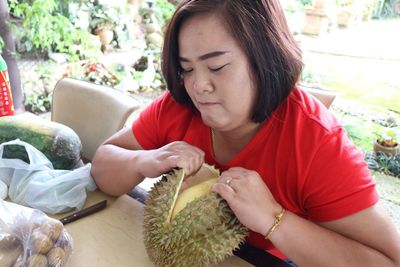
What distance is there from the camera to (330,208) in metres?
0.82

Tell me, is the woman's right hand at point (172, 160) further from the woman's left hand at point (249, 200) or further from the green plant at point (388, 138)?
the green plant at point (388, 138)

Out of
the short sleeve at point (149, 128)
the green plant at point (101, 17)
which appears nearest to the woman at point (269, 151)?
the short sleeve at point (149, 128)

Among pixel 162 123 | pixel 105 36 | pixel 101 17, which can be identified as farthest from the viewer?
pixel 105 36

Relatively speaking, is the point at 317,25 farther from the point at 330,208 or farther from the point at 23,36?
the point at 330,208

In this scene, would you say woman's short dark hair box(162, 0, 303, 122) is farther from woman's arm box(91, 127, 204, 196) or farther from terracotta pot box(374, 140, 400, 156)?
terracotta pot box(374, 140, 400, 156)

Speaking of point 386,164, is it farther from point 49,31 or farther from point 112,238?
point 49,31

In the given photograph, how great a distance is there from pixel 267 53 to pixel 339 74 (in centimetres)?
333

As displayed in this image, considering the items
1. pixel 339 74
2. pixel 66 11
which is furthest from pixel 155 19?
pixel 339 74

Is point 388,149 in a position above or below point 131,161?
below

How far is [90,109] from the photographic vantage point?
139 centimetres

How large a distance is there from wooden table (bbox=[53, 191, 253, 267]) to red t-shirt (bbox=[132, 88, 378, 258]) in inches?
8.4

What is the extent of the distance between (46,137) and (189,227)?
0.59 m

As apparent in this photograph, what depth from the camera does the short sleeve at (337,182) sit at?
80 cm

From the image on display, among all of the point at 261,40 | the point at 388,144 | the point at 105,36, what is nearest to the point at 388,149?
the point at 388,144
